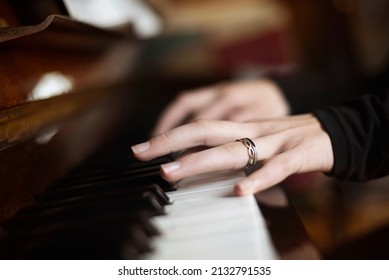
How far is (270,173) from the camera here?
57cm

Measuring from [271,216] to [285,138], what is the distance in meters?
0.15

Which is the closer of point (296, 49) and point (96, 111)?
point (96, 111)

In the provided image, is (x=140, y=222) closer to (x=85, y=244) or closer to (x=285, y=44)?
(x=85, y=244)

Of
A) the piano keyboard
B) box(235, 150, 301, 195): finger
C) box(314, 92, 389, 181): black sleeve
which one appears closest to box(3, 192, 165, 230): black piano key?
the piano keyboard

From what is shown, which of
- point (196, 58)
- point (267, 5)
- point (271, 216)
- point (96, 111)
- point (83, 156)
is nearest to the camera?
point (271, 216)

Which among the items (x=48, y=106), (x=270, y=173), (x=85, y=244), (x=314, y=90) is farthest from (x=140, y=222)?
(x=314, y=90)

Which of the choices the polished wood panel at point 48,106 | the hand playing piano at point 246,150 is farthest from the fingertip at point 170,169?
the polished wood panel at point 48,106

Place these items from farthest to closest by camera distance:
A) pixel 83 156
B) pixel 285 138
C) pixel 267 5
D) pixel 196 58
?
pixel 267 5
pixel 196 58
pixel 83 156
pixel 285 138

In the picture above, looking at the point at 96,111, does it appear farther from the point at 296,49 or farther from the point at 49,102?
the point at 296,49

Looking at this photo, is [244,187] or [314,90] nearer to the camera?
[244,187]

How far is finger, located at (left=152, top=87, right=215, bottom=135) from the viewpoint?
0.92 metres

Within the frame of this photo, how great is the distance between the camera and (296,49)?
7.02 ft

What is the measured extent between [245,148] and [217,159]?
47 mm
